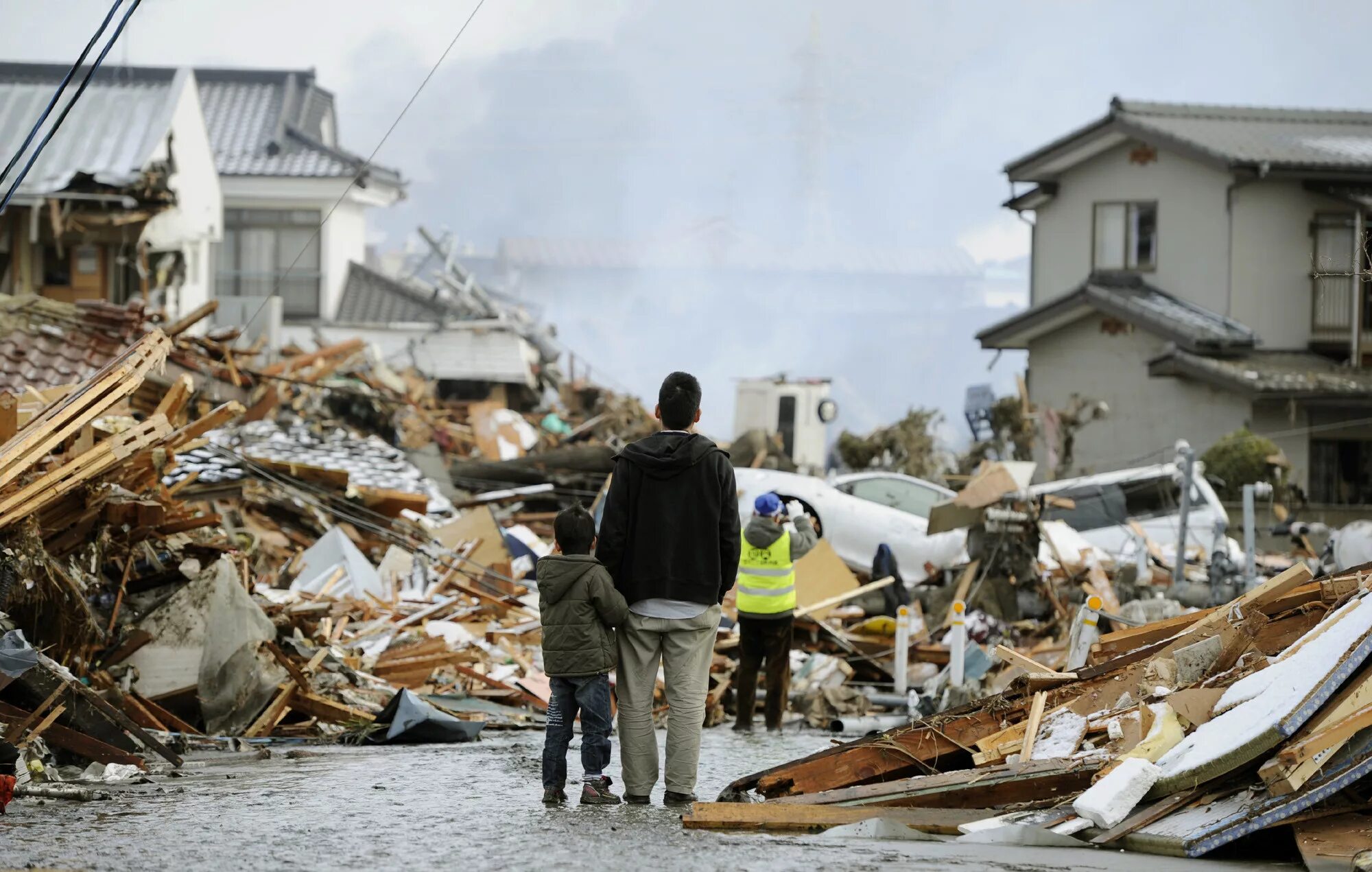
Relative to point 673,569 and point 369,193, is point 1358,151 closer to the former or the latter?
point 369,193

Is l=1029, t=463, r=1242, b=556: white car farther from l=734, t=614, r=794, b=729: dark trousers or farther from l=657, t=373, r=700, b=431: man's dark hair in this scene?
l=657, t=373, r=700, b=431: man's dark hair

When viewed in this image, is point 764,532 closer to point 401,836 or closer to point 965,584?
point 401,836

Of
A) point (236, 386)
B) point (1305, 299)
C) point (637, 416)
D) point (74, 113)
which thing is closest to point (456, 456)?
point (637, 416)

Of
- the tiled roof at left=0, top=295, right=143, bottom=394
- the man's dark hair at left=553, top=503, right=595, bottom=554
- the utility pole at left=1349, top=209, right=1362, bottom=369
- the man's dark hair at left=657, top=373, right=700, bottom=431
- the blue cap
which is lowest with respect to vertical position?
the blue cap

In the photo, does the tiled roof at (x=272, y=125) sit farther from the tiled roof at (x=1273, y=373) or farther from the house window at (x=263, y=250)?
the tiled roof at (x=1273, y=373)

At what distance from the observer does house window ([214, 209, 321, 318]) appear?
4416 centimetres

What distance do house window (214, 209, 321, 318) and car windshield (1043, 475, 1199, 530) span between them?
26455 millimetres

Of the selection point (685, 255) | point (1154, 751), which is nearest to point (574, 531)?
point (1154, 751)

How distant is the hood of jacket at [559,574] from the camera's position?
7496mm

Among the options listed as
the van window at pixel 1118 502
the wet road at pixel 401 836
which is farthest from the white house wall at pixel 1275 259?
the wet road at pixel 401 836

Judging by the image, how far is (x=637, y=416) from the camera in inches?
1378

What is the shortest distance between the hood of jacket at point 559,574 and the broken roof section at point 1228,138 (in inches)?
1098

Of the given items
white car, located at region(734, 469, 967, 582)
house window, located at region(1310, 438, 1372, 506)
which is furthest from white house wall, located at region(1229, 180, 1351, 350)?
white car, located at region(734, 469, 967, 582)

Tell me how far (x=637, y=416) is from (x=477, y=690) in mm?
22451
